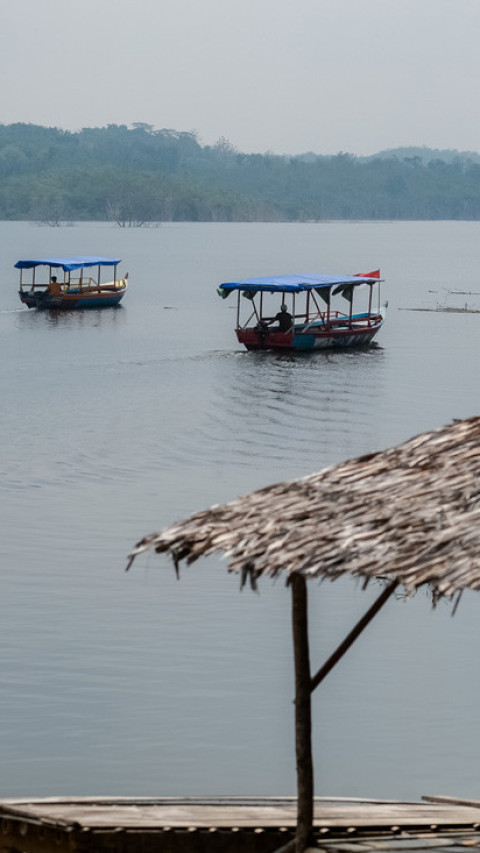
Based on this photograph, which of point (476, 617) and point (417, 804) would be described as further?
point (476, 617)

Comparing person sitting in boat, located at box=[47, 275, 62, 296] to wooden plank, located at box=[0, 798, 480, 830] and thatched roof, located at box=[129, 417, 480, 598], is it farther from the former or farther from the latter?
thatched roof, located at box=[129, 417, 480, 598]

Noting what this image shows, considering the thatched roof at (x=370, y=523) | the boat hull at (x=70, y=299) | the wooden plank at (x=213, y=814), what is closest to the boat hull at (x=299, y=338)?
the boat hull at (x=70, y=299)

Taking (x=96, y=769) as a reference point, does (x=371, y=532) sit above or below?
above

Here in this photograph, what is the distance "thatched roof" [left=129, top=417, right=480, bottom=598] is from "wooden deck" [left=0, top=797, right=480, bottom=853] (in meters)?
1.70

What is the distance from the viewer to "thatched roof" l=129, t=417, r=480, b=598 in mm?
7270

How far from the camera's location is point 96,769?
1432 cm

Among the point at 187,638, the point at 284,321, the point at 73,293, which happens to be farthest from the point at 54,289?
the point at 187,638

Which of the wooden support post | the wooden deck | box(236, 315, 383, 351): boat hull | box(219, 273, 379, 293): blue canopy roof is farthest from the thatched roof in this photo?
box(236, 315, 383, 351): boat hull

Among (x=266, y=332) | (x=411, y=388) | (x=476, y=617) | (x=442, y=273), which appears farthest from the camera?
(x=442, y=273)

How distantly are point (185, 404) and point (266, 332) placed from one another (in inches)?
418

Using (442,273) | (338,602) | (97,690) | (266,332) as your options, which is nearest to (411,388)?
(266,332)

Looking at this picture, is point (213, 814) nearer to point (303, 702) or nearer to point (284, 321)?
point (303, 702)

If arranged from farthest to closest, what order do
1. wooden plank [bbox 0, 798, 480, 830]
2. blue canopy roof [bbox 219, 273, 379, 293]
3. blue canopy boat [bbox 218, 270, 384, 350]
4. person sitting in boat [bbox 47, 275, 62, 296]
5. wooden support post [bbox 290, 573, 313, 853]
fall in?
1. person sitting in boat [bbox 47, 275, 62, 296]
2. blue canopy boat [bbox 218, 270, 384, 350]
3. blue canopy roof [bbox 219, 273, 379, 293]
4. wooden plank [bbox 0, 798, 480, 830]
5. wooden support post [bbox 290, 573, 313, 853]

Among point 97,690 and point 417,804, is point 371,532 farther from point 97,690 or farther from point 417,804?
point 97,690
